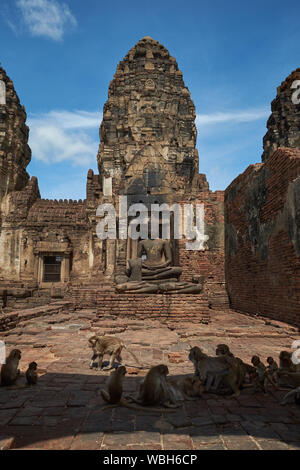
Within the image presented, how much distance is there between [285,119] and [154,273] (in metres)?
18.0

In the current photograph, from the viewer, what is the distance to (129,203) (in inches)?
522

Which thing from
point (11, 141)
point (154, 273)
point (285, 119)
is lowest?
point (154, 273)

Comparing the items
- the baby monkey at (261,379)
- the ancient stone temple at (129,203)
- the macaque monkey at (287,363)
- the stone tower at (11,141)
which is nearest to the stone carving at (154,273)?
the ancient stone temple at (129,203)

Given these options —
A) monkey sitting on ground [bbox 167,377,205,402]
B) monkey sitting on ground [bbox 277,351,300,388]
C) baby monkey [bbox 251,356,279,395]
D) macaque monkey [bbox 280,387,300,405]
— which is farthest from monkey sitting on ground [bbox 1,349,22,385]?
monkey sitting on ground [bbox 277,351,300,388]

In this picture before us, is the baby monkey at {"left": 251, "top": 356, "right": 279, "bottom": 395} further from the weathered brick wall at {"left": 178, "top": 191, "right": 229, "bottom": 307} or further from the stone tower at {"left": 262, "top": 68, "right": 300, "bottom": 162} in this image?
the stone tower at {"left": 262, "top": 68, "right": 300, "bottom": 162}

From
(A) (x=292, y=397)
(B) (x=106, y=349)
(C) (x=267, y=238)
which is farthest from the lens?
(C) (x=267, y=238)

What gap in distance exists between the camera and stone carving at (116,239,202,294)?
8914mm

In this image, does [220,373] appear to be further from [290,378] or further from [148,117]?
[148,117]

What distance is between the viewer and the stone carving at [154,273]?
29.2 ft

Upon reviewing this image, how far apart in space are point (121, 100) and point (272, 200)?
20885mm

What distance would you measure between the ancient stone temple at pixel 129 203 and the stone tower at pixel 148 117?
9 centimetres

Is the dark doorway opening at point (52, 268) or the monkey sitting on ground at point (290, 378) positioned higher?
the dark doorway opening at point (52, 268)

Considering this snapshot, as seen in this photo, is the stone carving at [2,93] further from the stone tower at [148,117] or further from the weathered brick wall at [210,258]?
the weathered brick wall at [210,258]

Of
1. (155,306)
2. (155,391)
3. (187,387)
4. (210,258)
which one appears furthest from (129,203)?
(155,391)
